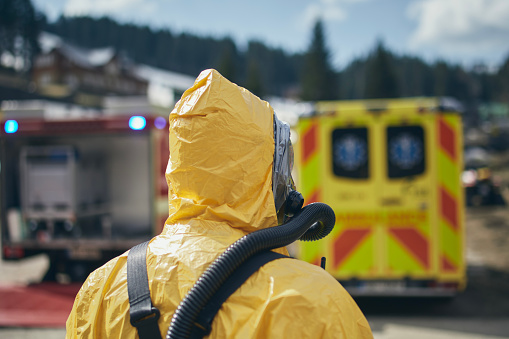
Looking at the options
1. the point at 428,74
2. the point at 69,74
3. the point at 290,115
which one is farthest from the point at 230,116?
the point at 428,74

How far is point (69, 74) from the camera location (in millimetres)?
62156

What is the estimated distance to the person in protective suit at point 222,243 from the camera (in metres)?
1.26

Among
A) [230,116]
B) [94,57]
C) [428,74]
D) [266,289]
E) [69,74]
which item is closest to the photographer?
[266,289]

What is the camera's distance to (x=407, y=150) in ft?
18.6

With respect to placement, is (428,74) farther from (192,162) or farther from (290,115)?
(192,162)

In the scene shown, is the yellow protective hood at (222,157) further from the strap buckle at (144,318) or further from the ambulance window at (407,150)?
the ambulance window at (407,150)

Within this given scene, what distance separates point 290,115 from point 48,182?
16.9 feet


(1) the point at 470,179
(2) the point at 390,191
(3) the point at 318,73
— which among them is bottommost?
(1) the point at 470,179

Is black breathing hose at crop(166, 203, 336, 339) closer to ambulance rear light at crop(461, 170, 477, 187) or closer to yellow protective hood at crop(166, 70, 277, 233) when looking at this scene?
yellow protective hood at crop(166, 70, 277, 233)

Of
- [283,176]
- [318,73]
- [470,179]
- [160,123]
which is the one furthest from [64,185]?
[318,73]

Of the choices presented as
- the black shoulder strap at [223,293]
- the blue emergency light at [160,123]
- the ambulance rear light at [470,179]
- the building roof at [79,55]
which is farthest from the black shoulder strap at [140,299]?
the building roof at [79,55]

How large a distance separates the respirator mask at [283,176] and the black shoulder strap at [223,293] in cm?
36

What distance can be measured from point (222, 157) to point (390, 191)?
4572 mm

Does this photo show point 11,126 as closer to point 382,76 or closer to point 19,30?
point 19,30
